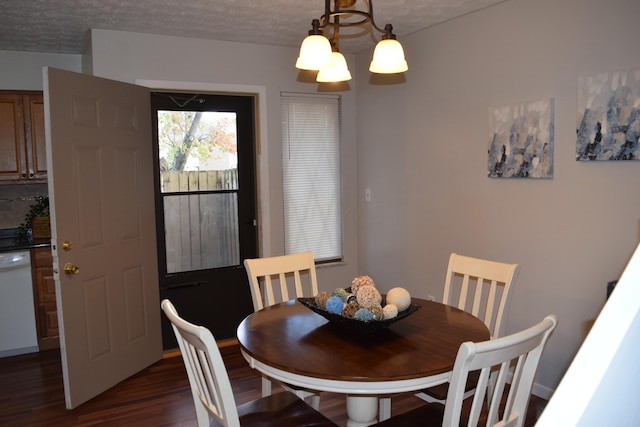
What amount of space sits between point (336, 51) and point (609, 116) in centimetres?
146

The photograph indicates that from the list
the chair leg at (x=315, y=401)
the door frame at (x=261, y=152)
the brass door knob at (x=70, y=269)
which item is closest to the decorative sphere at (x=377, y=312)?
the chair leg at (x=315, y=401)

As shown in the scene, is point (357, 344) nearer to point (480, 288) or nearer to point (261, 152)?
point (480, 288)

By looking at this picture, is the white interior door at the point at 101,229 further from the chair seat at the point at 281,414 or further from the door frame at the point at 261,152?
the chair seat at the point at 281,414

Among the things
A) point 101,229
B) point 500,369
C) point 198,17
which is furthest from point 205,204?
point 500,369

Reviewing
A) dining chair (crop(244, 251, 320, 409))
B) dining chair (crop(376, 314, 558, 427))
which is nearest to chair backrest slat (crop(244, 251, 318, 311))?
dining chair (crop(244, 251, 320, 409))

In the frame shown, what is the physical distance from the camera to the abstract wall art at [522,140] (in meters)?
2.92

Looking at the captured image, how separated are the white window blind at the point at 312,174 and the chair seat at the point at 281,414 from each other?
238 cm

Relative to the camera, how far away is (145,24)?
11.4ft

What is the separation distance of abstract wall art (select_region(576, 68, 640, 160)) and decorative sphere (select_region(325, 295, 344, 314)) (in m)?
1.64

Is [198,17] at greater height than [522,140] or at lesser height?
greater

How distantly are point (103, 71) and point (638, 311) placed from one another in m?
3.80

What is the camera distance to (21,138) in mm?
4207

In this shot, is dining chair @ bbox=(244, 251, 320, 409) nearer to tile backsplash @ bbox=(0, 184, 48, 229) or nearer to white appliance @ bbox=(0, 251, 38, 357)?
white appliance @ bbox=(0, 251, 38, 357)

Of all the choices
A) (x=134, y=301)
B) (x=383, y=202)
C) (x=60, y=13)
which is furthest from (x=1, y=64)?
(x=383, y=202)
